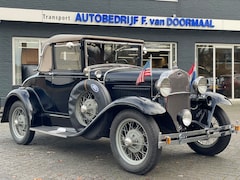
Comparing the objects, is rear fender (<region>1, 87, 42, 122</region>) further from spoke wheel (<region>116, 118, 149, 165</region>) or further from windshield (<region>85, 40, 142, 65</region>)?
spoke wheel (<region>116, 118, 149, 165</region>)

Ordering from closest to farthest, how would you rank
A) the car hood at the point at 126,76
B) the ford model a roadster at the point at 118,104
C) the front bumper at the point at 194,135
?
the front bumper at the point at 194,135, the ford model a roadster at the point at 118,104, the car hood at the point at 126,76

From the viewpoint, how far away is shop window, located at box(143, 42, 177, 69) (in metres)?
15.7

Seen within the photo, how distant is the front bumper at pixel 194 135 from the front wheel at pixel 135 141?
0.13 m

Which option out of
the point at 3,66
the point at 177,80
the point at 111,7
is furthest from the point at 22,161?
the point at 111,7

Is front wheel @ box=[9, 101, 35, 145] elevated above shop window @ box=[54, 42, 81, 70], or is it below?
below

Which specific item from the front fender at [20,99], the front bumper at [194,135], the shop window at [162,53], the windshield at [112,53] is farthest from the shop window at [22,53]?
the front bumper at [194,135]

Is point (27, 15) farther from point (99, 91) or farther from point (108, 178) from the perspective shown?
point (108, 178)

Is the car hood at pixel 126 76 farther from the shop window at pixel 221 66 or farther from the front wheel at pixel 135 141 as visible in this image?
the shop window at pixel 221 66

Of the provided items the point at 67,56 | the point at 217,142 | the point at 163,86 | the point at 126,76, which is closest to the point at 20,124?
the point at 67,56

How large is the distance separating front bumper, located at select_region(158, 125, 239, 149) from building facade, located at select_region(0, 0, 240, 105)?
9044mm

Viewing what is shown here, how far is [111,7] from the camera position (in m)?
14.9

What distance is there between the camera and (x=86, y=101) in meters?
6.51

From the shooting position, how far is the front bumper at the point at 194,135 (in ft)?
17.3

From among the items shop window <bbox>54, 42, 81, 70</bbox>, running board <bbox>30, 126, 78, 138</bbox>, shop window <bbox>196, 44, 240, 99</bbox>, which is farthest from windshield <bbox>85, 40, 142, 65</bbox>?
shop window <bbox>196, 44, 240, 99</bbox>
